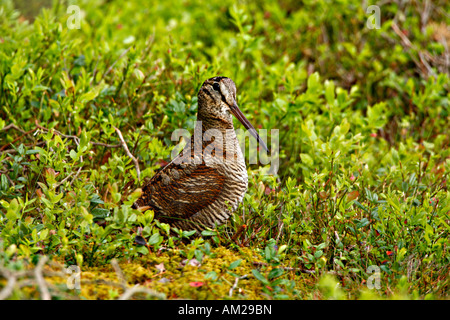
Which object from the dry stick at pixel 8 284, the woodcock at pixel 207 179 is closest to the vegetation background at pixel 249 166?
the dry stick at pixel 8 284

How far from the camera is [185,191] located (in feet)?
10.4

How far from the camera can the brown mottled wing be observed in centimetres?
317

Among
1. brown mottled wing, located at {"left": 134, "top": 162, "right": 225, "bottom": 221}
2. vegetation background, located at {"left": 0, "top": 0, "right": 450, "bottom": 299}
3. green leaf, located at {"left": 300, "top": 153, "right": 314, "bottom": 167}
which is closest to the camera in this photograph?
vegetation background, located at {"left": 0, "top": 0, "right": 450, "bottom": 299}

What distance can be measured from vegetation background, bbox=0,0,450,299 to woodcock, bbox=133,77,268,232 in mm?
134

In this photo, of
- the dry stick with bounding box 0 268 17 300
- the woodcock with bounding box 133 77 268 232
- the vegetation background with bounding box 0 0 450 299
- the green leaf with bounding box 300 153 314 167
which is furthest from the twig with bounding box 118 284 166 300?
the green leaf with bounding box 300 153 314 167

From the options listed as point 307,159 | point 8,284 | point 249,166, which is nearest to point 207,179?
point 249,166

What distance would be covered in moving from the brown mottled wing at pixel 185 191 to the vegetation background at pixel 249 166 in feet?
0.64

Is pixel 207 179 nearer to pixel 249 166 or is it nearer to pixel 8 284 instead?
pixel 249 166

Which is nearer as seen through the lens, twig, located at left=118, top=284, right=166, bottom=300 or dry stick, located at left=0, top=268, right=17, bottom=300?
dry stick, located at left=0, top=268, right=17, bottom=300

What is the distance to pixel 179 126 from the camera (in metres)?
4.13

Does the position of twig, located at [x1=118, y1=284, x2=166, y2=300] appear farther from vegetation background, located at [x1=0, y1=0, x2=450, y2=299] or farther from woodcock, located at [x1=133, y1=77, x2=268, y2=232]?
woodcock, located at [x1=133, y1=77, x2=268, y2=232]
